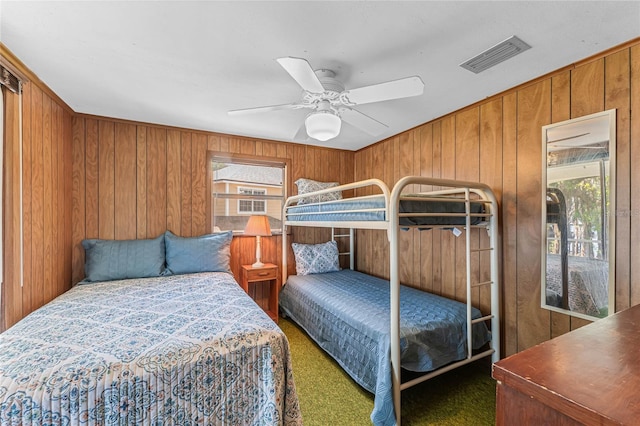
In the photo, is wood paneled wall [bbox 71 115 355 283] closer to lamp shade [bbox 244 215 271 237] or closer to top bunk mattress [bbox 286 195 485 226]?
lamp shade [bbox 244 215 271 237]

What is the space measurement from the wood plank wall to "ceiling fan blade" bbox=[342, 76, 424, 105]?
1.19 metres

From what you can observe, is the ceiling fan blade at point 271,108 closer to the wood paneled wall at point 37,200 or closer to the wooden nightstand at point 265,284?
the wood paneled wall at point 37,200

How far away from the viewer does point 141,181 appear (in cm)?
294

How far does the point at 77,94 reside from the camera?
2258 millimetres

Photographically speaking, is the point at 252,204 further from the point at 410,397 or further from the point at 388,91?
the point at 410,397

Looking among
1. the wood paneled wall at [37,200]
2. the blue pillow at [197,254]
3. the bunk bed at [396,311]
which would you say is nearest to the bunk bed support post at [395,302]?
the bunk bed at [396,311]

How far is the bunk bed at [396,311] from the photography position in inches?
66.7

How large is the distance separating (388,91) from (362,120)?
0.56 metres

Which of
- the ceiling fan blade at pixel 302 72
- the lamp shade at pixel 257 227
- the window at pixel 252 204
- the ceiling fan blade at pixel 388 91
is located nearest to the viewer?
the ceiling fan blade at pixel 302 72

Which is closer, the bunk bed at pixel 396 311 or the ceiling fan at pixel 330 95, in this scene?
the ceiling fan at pixel 330 95

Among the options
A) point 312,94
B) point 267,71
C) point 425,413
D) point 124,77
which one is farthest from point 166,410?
point 124,77

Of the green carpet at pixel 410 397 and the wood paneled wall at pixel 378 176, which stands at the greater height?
the wood paneled wall at pixel 378 176

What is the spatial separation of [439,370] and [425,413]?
27 cm

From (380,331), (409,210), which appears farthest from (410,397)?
(409,210)
